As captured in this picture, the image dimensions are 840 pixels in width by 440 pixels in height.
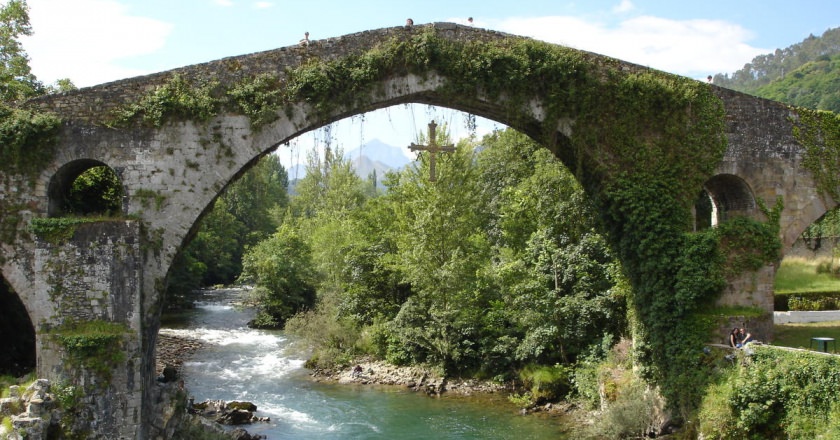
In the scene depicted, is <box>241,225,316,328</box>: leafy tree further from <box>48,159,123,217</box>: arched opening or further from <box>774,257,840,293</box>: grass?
<box>774,257,840,293</box>: grass

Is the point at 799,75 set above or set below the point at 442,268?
above

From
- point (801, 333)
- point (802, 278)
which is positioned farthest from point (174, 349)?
point (802, 278)

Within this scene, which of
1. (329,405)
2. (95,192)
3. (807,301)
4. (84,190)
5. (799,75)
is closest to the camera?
(84,190)

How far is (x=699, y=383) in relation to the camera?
40.5 ft

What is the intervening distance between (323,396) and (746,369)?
38.9 feet

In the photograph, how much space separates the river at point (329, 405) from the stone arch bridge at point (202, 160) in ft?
17.8

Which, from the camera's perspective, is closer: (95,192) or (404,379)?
(95,192)

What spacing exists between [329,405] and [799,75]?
61.7 metres

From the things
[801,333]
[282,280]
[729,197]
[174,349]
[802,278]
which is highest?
[729,197]

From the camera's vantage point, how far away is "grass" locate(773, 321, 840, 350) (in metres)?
13.9

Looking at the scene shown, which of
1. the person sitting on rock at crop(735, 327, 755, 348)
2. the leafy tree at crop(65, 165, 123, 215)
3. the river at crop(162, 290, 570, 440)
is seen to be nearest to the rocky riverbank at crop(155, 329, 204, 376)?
the river at crop(162, 290, 570, 440)

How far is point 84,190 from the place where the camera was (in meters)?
13.8

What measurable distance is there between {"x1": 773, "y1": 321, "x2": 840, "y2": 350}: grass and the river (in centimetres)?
494

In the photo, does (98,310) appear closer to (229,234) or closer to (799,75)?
(229,234)
